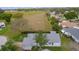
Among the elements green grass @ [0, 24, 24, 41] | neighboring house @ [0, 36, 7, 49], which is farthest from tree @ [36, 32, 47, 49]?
neighboring house @ [0, 36, 7, 49]

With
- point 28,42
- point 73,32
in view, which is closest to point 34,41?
point 28,42

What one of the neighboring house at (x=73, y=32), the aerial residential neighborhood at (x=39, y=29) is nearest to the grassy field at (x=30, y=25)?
the aerial residential neighborhood at (x=39, y=29)

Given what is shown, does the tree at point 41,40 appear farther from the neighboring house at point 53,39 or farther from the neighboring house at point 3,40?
the neighboring house at point 3,40

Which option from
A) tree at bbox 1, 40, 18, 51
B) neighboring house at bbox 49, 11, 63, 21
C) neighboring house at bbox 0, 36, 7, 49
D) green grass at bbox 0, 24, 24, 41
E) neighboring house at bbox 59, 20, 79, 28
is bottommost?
tree at bbox 1, 40, 18, 51

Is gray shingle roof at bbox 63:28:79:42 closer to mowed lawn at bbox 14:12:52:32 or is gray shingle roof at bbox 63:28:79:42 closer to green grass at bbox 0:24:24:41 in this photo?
mowed lawn at bbox 14:12:52:32

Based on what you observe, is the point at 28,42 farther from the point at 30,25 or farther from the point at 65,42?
the point at 65,42
